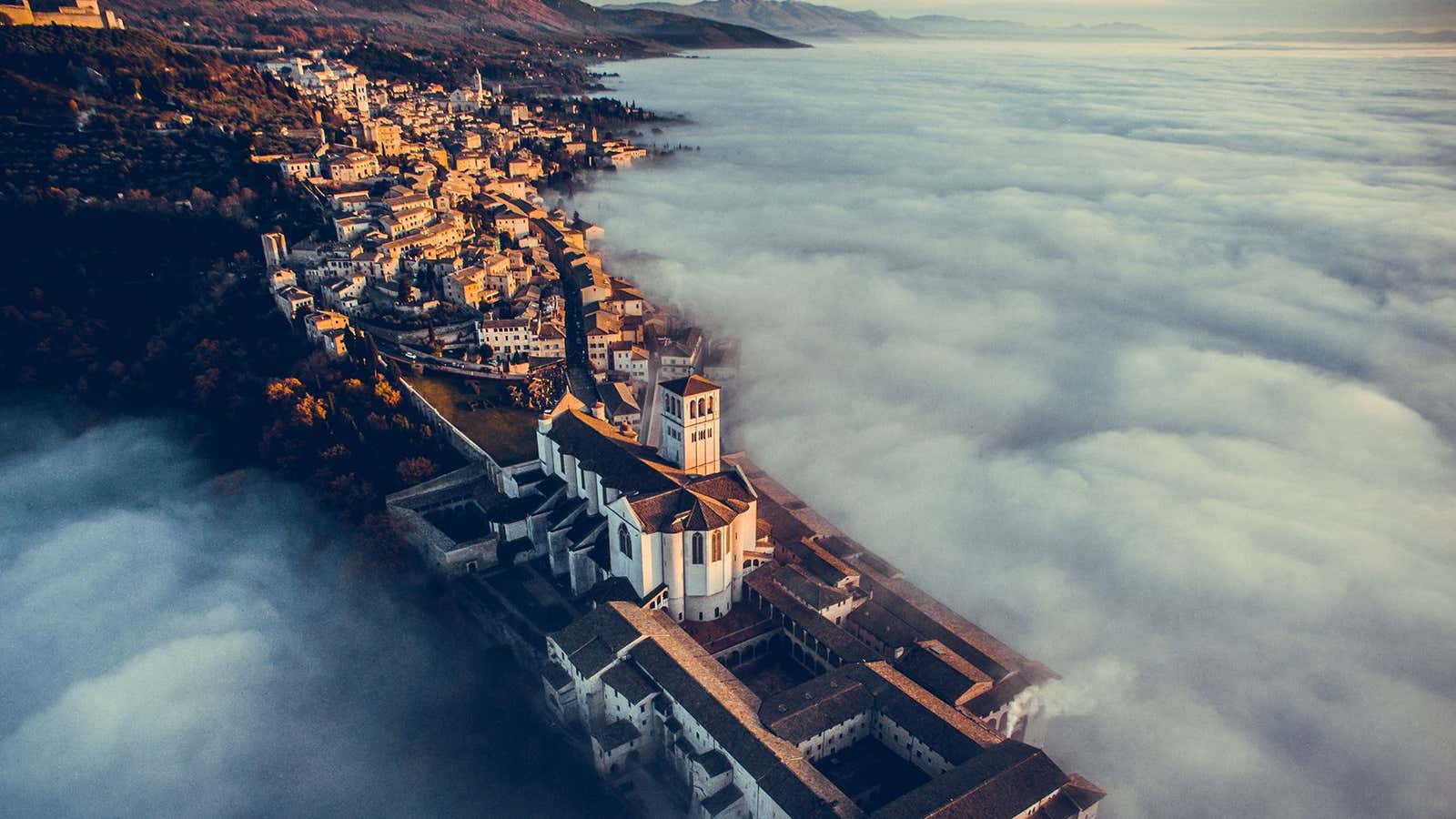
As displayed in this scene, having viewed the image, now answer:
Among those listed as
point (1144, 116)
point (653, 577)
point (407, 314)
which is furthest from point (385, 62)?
point (653, 577)

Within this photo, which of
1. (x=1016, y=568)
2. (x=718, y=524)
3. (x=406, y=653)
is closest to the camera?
(x=718, y=524)

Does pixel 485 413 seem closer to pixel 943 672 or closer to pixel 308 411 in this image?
pixel 308 411

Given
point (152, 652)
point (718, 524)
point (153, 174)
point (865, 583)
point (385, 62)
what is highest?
point (385, 62)

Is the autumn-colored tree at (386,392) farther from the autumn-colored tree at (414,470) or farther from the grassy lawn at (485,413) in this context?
the autumn-colored tree at (414,470)

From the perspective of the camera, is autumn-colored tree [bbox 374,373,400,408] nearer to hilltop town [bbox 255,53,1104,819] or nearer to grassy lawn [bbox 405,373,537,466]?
grassy lawn [bbox 405,373,537,466]

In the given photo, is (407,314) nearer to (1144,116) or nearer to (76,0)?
(76,0)

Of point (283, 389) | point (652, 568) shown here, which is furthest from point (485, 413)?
point (652, 568)
